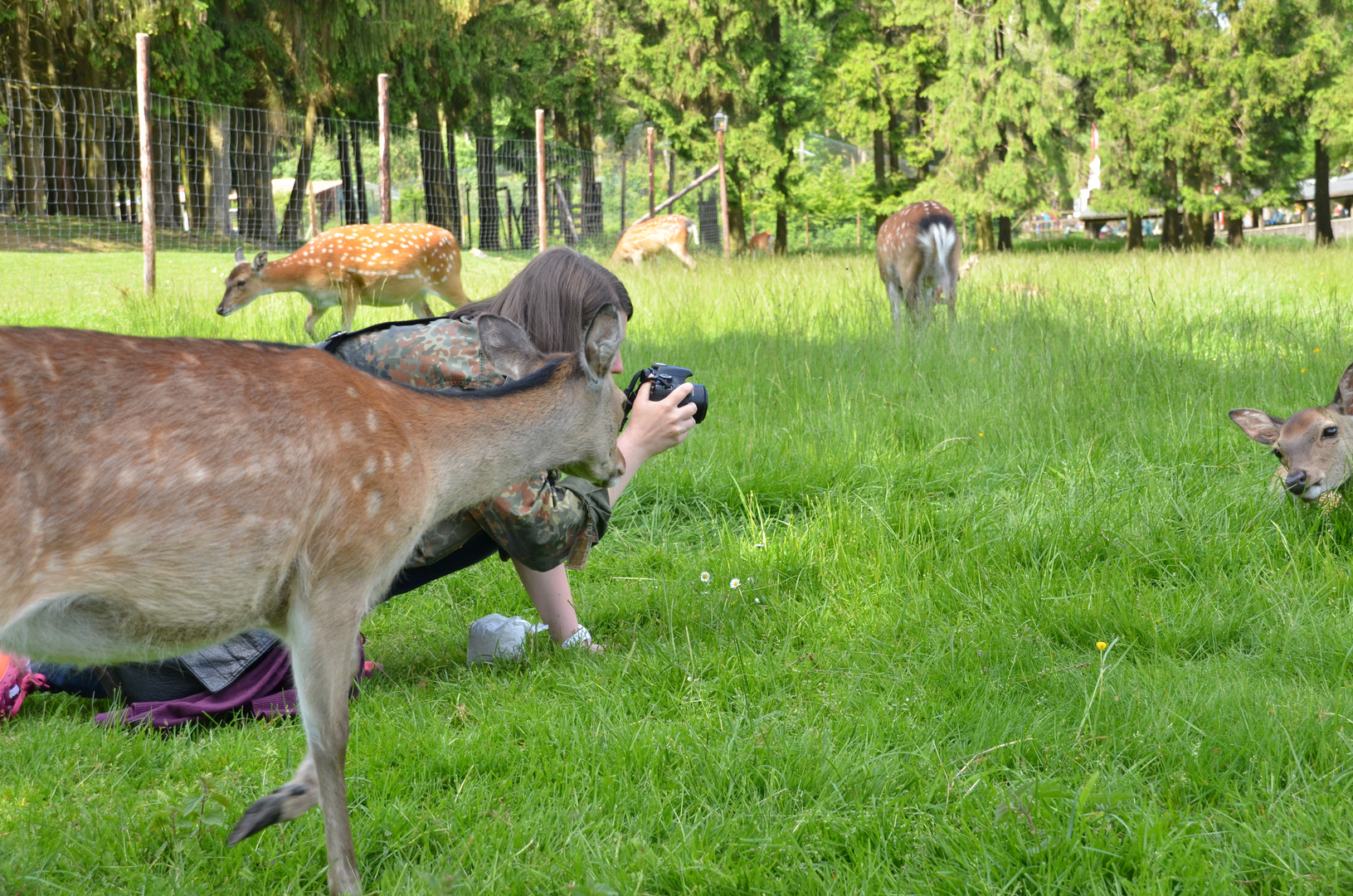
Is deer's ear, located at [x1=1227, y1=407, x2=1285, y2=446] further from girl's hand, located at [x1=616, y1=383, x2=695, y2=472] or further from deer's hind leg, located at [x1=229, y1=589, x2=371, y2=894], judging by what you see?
deer's hind leg, located at [x1=229, y1=589, x2=371, y2=894]

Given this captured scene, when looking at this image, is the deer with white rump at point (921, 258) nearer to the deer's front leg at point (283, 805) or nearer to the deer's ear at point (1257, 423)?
the deer's ear at point (1257, 423)

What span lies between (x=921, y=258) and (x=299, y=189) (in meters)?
20.4

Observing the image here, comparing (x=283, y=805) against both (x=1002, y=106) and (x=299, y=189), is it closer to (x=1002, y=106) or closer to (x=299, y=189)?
(x=1002, y=106)

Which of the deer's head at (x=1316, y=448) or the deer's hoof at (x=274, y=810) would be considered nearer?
the deer's hoof at (x=274, y=810)

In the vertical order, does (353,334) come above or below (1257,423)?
above

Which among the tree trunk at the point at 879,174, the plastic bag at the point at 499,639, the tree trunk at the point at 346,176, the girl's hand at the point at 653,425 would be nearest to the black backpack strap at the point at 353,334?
the girl's hand at the point at 653,425

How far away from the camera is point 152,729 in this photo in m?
2.99

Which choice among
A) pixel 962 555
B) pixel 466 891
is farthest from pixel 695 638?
pixel 466 891

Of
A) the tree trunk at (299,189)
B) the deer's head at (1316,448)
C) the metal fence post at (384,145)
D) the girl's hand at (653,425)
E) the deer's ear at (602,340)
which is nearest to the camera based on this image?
the deer's ear at (602,340)

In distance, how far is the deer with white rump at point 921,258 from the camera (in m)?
8.92

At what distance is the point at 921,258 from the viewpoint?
8.98 m

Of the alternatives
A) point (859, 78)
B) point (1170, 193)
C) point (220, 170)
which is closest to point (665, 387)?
point (220, 170)

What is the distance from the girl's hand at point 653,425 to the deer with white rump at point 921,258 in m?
5.64

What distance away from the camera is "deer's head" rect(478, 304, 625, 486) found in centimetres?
271
